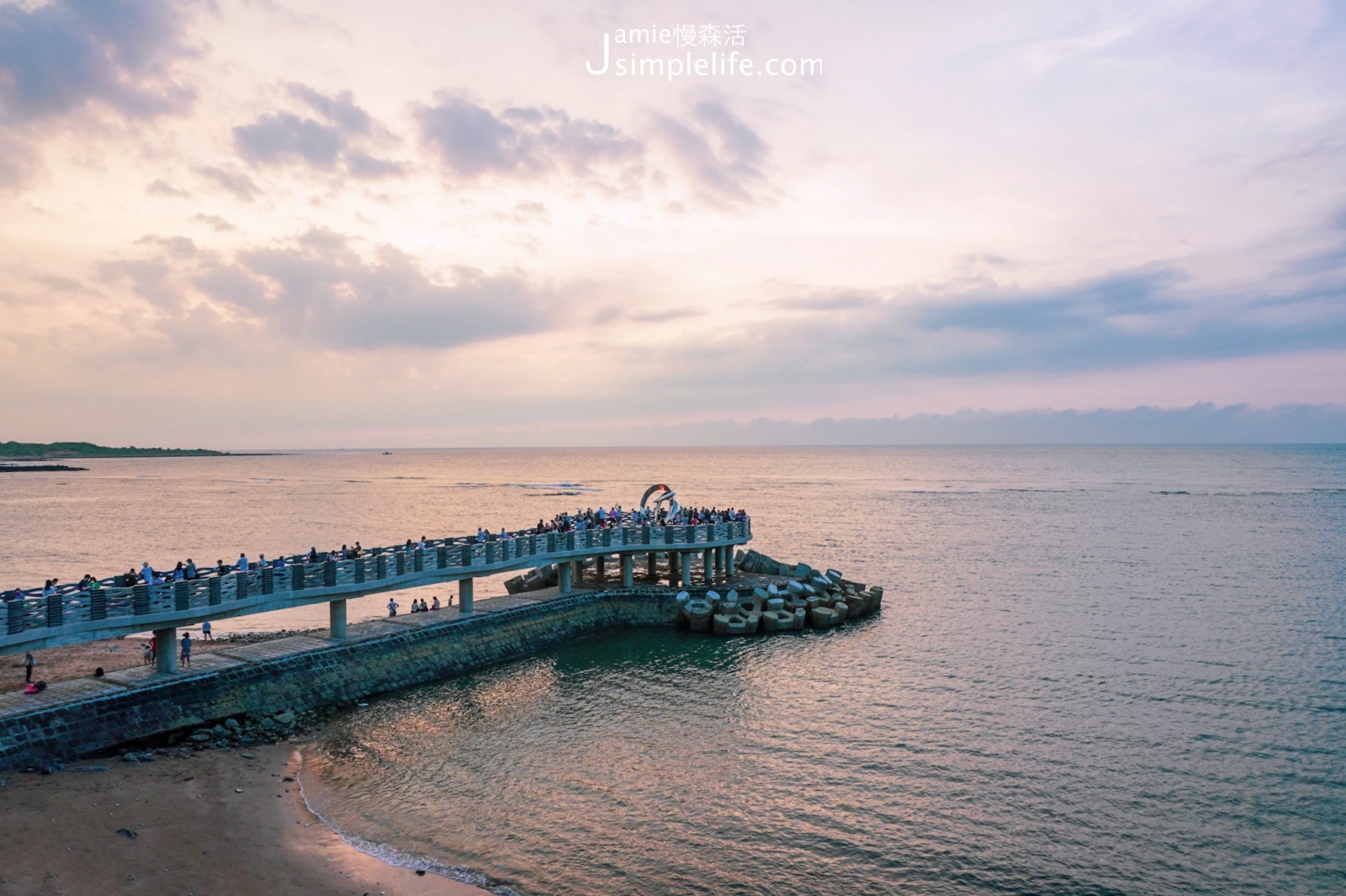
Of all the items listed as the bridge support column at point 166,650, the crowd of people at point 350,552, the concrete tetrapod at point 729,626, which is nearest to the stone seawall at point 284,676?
the bridge support column at point 166,650

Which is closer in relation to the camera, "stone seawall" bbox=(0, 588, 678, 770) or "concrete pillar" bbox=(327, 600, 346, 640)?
"stone seawall" bbox=(0, 588, 678, 770)

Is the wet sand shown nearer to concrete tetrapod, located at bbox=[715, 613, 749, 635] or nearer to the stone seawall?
the stone seawall

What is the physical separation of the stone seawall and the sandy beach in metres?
1.39

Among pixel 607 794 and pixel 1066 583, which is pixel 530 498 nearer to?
pixel 1066 583

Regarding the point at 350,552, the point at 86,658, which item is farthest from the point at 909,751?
the point at 86,658

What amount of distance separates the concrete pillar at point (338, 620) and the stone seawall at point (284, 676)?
0.39m

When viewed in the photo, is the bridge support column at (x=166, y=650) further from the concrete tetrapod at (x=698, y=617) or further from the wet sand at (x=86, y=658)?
the concrete tetrapod at (x=698, y=617)

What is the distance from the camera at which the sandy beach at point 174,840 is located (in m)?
16.0

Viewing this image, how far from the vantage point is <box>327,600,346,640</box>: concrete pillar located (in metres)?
29.8

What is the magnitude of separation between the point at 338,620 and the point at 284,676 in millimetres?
3474

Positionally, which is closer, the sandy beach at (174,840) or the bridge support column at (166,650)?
the sandy beach at (174,840)

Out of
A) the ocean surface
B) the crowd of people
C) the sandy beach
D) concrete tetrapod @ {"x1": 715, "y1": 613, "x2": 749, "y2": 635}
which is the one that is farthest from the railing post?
concrete tetrapod @ {"x1": 715, "y1": 613, "x2": 749, "y2": 635}

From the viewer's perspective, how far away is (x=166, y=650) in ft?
80.6

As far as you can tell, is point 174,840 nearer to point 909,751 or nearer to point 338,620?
point 338,620
